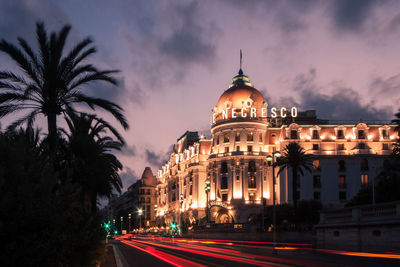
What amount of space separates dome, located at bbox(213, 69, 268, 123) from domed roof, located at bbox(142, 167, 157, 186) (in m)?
90.7

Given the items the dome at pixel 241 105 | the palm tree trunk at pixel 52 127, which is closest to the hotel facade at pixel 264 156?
the dome at pixel 241 105

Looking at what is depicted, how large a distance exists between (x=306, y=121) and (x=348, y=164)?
18243 millimetres

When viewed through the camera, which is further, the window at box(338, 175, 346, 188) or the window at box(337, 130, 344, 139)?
the window at box(337, 130, 344, 139)

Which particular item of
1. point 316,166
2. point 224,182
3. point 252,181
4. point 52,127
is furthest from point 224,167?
point 52,127

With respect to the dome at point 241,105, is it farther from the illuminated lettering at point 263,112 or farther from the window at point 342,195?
the window at point 342,195

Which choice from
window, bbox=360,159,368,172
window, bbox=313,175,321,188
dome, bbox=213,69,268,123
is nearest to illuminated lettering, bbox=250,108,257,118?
dome, bbox=213,69,268,123

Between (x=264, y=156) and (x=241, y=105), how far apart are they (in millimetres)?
11633

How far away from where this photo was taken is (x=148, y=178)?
7451 inches

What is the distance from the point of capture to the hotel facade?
91.1 m

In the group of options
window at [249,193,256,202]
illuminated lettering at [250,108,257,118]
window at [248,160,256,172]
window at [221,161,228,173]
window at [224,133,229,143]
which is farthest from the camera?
window at [224,133,229,143]

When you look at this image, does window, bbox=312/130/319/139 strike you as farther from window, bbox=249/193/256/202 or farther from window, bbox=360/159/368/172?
window, bbox=249/193/256/202

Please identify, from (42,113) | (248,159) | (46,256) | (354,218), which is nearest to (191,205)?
(248,159)

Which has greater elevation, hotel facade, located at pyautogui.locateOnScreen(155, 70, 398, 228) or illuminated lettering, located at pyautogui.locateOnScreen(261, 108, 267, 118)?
illuminated lettering, located at pyautogui.locateOnScreen(261, 108, 267, 118)

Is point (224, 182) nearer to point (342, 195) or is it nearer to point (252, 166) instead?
point (252, 166)
